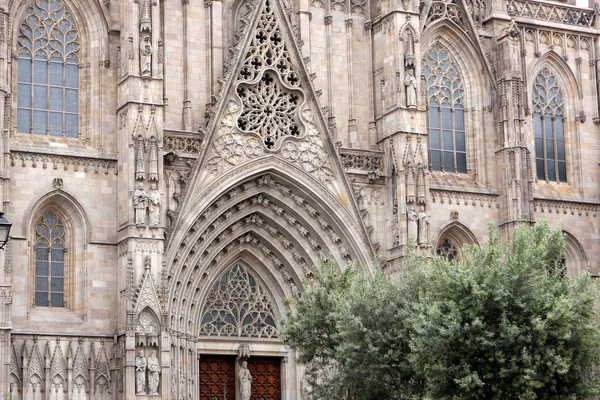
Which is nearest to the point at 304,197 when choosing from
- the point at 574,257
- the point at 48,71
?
the point at 48,71

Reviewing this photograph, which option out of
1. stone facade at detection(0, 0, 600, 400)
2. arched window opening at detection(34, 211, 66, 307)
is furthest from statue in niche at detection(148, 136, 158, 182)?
arched window opening at detection(34, 211, 66, 307)

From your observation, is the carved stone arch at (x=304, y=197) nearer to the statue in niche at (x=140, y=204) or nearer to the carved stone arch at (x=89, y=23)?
the statue in niche at (x=140, y=204)

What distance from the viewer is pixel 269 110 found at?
41.7 meters

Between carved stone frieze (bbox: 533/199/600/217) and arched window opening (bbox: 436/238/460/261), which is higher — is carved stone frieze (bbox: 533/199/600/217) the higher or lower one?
the higher one

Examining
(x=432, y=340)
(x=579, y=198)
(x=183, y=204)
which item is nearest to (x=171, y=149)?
(x=183, y=204)

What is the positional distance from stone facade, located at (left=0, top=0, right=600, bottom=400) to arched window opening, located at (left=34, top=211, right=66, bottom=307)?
62 mm

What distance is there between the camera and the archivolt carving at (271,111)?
40.9 meters

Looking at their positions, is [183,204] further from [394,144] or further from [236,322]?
[394,144]

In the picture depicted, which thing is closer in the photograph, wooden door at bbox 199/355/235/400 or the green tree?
the green tree

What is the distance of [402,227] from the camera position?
137 feet

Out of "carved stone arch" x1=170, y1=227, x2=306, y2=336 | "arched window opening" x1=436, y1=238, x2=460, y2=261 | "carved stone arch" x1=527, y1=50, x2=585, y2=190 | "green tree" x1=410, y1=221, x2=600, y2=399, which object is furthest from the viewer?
"carved stone arch" x1=527, y1=50, x2=585, y2=190

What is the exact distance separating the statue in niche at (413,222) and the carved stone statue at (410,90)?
139 inches

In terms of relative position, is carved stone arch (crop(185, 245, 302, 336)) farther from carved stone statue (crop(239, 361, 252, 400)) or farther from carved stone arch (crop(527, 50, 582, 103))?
carved stone arch (crop(527, 50, 582, 103))

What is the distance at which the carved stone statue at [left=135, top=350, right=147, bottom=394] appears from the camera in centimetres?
3688
